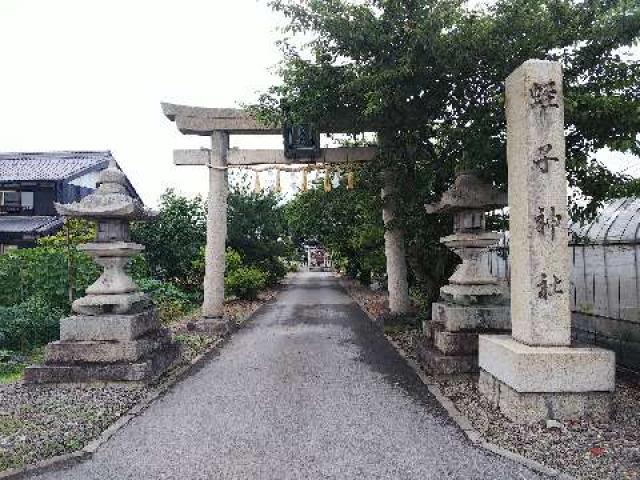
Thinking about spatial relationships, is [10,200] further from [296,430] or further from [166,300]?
[296,430]

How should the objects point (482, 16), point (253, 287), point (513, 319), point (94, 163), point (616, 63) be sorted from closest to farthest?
point (513, 319) → point (616, 63) → point (482, 16) → point (253, 287) → point (94, 163)

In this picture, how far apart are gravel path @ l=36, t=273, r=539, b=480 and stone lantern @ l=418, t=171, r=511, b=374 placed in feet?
2.44

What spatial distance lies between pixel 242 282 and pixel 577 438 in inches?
621

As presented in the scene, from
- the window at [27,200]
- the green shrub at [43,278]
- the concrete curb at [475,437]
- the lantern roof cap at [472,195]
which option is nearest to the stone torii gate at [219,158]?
the green shrub at [43,278]

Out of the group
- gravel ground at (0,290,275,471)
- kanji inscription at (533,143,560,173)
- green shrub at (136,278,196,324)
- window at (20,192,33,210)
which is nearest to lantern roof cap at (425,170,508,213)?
kanji inscription at (533,143,560,173)

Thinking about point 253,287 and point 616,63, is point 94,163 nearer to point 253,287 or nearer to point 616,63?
point 253,287

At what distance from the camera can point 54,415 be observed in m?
5.71

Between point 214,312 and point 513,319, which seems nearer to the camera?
point 513,319

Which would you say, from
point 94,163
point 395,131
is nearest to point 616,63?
point 395,131

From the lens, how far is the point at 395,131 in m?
9.22

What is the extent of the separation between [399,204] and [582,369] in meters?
5.09

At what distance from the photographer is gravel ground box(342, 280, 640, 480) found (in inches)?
166

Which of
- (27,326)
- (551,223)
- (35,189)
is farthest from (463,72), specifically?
(35,189)

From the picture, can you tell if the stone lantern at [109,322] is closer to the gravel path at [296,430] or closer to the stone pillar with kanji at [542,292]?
the gravel path at [296,430]
